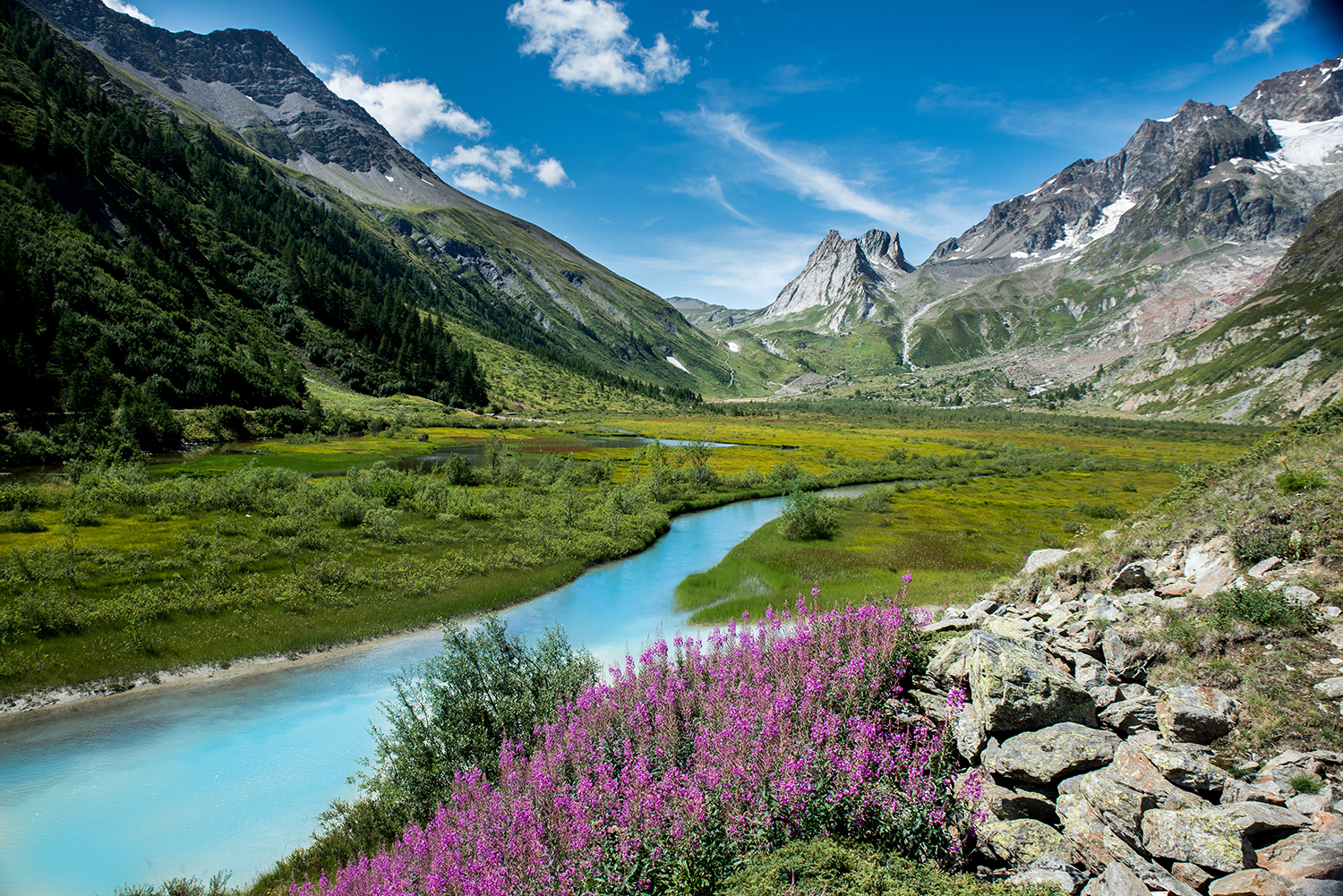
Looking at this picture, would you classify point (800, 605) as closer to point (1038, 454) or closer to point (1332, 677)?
point (1332, 677)

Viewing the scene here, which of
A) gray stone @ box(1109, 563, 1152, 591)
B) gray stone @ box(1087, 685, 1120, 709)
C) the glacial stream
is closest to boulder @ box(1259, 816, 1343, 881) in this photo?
gray stone @ box(1087, 685, 1120, 709)

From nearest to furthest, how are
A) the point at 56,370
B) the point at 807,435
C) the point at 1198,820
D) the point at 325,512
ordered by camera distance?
the point at 1198,820 < the point at 325,512 < the point at 56,370 < the point at 807,435

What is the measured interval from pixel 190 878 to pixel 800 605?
606 inches

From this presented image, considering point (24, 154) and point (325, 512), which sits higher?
point (24, 154)

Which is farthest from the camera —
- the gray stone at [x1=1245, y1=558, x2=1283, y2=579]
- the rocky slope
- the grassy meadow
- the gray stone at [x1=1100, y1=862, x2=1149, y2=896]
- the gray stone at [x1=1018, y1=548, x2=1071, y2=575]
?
the grassy meadow

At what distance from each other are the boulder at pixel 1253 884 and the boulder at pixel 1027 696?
288 cm

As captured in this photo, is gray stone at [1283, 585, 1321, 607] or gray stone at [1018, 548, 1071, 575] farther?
gray stone at [1018, 548, 1071, 575]

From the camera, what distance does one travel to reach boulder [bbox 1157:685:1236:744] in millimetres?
7277

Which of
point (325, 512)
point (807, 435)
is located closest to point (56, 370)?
point (325, 512)

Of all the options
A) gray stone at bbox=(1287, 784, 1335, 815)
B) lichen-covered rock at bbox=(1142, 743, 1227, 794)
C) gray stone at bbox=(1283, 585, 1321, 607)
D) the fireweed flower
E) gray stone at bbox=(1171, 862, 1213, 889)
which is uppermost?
gray stone at bbox=(1283, 585, 1321, 607)

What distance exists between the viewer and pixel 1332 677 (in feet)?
24.3

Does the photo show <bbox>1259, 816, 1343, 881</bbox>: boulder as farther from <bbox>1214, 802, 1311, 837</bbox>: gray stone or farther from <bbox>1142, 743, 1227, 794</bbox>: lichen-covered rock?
<bbox>1142, 743, 1227, 794</bbox>: lichen-covered rock

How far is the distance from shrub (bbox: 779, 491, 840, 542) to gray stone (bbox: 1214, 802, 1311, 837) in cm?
3655

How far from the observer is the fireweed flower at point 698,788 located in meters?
7.04
